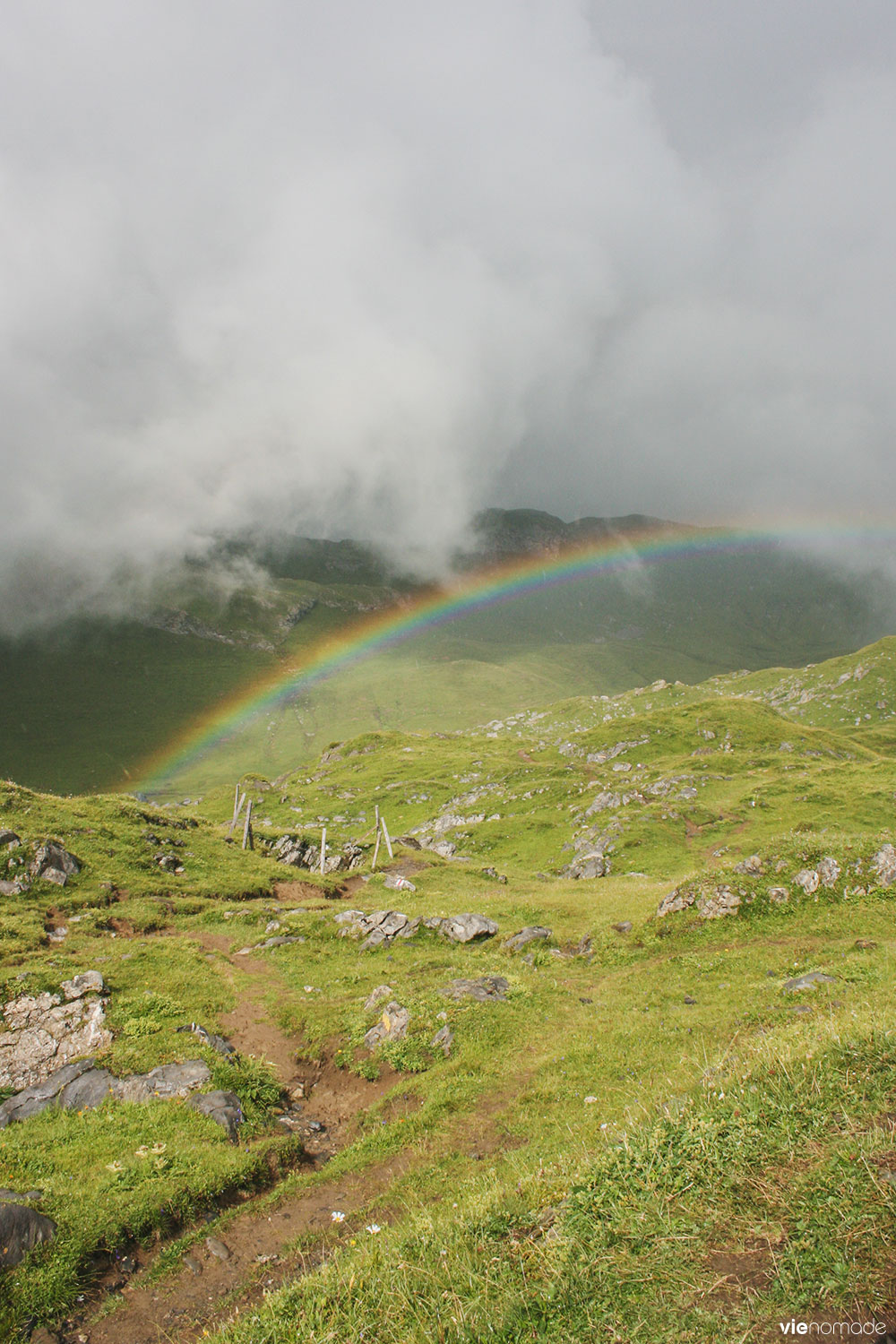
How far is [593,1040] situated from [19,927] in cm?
2376

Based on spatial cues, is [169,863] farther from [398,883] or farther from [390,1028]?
[390,1028]

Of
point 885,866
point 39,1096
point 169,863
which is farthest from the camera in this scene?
point 169,863

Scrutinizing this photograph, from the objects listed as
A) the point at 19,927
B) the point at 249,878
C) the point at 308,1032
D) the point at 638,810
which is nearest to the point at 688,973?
the point at 308,1032

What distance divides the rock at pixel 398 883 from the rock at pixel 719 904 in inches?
949

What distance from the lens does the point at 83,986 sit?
65.5 ft

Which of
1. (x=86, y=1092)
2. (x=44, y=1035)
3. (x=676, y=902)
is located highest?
(x=44, y=1035)

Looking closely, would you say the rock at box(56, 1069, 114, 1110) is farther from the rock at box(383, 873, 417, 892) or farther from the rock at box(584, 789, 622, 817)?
the rock at box(584, 789, 622, 817)

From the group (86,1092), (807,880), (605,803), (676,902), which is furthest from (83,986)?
(605,803)

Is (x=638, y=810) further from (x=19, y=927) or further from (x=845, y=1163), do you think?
(x=845, y=1163)

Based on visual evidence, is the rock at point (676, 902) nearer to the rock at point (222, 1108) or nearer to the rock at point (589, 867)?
the rock at point (222, 1108)

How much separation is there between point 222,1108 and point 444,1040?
678cm

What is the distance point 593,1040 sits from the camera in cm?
1761

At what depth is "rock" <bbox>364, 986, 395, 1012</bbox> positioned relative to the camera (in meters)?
21.5

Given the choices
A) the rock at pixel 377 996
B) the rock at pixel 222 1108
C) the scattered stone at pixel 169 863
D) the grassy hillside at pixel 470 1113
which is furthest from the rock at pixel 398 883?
the rock at pixel 222 1108
